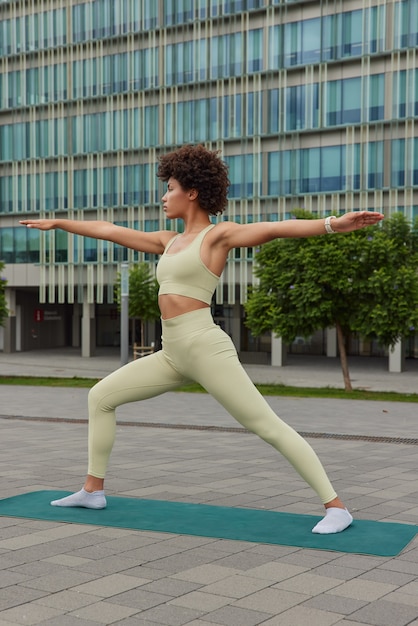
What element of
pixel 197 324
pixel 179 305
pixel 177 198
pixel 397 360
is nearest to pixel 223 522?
pixel 197 324

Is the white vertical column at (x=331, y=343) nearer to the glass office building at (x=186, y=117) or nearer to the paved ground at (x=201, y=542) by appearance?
the glass office building at (x=186, y=117)

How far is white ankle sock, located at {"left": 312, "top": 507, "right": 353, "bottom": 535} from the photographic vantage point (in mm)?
5789

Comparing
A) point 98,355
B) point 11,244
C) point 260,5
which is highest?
point 260,5

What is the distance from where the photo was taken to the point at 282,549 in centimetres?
540

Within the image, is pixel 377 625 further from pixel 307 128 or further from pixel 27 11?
pixel 27 11

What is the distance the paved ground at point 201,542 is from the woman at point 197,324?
686 millimetres

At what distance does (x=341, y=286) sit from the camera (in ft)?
72.5

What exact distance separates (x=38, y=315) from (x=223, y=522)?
5094 cm

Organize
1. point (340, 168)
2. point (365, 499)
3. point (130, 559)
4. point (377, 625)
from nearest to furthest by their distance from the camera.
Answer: point (377, 625)
point (130, 559)
point (365, 499)
point (340, 168)

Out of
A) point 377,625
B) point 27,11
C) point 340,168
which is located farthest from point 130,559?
point 27,11

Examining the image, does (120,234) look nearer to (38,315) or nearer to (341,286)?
(341,286)

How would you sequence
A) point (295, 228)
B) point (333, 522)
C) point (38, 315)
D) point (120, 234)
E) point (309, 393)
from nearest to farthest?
point (295, 228) < point (333, 522) < point (120, 234) < point (309, 393) < point (38, 315)

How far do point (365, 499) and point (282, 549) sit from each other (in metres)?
1.96

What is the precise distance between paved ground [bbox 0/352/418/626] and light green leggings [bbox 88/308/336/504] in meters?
0.70
